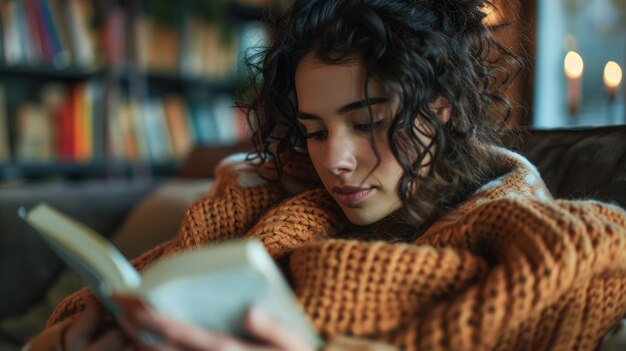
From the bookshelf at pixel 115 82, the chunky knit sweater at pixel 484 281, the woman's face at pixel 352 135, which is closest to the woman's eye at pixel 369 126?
the woman's face at pixel 352 135

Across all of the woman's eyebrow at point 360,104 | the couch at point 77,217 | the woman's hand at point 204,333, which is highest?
the woman's eyebrow at point 360,104

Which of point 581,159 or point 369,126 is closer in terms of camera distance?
point 369,126

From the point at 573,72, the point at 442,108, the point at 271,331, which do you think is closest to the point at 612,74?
the point at 573,72

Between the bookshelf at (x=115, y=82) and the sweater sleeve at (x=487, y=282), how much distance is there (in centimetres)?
132

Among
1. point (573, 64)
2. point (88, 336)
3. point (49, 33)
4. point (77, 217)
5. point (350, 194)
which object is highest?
point (49, 33)

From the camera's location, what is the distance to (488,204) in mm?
703

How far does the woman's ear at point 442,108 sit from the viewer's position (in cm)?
88

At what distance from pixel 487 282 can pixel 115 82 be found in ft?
6.41

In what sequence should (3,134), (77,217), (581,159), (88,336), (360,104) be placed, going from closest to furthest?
(88,336)
(360,104)
(581,159)
(77,217)
(3,134)

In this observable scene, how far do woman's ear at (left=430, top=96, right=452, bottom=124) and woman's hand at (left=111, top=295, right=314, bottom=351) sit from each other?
1.46ft

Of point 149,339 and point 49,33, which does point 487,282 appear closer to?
point 149,339

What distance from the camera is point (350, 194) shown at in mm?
871

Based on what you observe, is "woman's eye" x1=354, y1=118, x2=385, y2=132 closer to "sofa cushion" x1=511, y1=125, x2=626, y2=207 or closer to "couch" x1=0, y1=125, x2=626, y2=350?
"sofa cushion" x1=511, y1=125, x2=626, y2=207

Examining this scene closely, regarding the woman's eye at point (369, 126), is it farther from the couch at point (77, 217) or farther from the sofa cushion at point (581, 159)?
the couch at point (77, 217)
